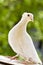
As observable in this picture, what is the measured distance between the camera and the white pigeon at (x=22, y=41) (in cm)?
73

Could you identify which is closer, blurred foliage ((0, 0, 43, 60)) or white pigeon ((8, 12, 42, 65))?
white pigeon ((8, 12, 42, 65))

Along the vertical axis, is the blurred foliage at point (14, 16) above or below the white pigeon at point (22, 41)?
above

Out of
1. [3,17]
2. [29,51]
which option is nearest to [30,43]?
[29,51]

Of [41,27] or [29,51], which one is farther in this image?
[41,27]

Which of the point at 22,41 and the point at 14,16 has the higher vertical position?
the point at 14,16

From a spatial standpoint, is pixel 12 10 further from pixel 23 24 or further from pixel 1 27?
pixel 23 24

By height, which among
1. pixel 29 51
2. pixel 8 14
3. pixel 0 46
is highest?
pixel 8 14

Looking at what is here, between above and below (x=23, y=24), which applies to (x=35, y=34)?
above

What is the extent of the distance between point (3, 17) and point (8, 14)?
4 cm

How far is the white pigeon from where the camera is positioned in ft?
2.39

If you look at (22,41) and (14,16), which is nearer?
(22,41)

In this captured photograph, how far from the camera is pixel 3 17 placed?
4.44ft

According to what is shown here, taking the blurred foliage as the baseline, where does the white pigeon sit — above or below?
below

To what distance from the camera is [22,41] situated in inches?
29.1
